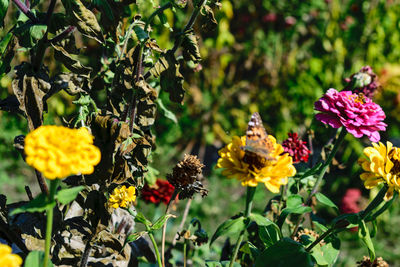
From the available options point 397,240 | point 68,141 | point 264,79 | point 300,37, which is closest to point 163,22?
point 68,141

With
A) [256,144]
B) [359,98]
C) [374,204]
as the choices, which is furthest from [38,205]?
[359,98]

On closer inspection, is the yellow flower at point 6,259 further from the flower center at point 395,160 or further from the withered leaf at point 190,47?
the flower center at point 395,160

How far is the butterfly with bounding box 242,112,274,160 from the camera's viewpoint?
2.51ft

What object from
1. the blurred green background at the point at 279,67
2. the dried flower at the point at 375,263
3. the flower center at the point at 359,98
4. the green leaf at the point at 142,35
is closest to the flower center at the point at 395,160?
the flower center at the point at 359,98

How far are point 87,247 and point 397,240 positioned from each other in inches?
92.7

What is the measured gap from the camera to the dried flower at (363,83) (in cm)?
134

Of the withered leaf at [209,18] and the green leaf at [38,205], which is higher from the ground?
the withered leaf at [209,18]

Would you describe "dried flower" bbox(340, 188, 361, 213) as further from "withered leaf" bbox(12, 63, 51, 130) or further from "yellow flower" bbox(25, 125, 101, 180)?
"yellow flower" bbox(25, 125, 101, 180)

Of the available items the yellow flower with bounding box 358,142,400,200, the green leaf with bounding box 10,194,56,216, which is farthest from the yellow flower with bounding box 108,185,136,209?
the yellow flower with bounding box 358,142,400,200

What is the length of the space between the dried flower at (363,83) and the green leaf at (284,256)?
671mm

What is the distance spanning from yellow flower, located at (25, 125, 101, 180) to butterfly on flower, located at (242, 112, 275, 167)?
292 mm

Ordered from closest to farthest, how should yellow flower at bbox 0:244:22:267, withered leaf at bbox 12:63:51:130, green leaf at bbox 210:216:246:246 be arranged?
1. yellow flower at bbox 0:244:22:267
2. green leaf at bbox 210:216:246:246
3. withered leaf at bbox 12:63:51:130

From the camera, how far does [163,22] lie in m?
1.00

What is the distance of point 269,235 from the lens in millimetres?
1001
